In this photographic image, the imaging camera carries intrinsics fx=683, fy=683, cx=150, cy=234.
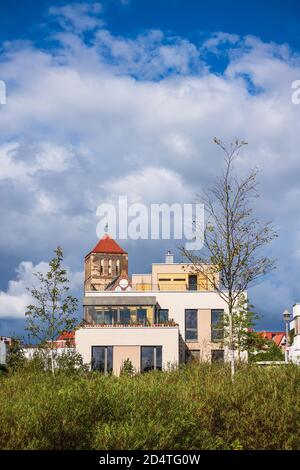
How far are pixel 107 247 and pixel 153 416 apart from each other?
133350 millimetres

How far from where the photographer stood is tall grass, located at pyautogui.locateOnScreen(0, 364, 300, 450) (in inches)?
374

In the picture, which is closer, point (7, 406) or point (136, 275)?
point (7, 406)

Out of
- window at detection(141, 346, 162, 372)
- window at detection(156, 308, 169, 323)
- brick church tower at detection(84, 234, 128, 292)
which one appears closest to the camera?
window at detection(141, 346, 162, 372)

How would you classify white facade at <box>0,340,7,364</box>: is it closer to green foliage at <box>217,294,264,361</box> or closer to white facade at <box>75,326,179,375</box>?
white facade at <box>75,326,179,375</box>

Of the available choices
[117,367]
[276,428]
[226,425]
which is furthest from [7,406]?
[117,367]

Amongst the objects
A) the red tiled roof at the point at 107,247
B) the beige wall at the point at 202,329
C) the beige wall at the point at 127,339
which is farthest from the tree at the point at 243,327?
the red tiled roof at the point at 107,247

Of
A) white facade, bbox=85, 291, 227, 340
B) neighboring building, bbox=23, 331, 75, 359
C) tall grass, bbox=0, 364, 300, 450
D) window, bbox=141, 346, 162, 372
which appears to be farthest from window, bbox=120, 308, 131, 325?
tall grass, bbox=0, 364, 300, 450

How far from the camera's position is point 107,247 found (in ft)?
471

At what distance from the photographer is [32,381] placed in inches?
606

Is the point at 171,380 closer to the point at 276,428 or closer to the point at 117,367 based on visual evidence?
the point at 276,428

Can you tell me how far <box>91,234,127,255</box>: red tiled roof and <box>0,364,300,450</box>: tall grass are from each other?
12961cm

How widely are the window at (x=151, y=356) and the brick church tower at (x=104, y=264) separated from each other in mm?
92417
